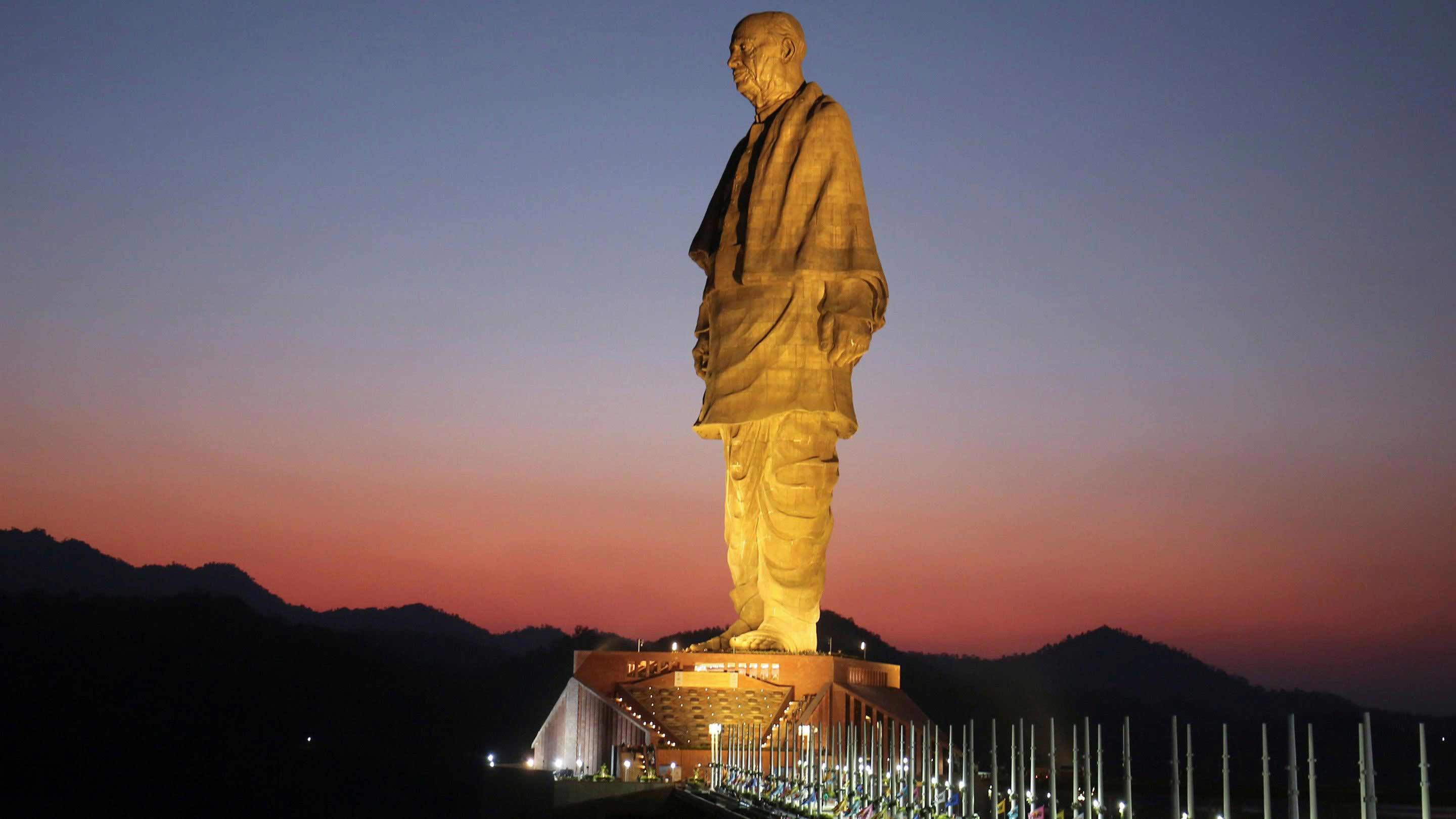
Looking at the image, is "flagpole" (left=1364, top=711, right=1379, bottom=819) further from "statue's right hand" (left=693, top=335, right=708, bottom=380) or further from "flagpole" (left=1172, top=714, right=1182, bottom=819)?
"statue's right hand" (left=693, top=335, right=708, bottom=380)

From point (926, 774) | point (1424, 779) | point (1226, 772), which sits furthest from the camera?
point (926, 774)

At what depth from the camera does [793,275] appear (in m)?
27.9

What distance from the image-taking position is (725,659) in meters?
27.6

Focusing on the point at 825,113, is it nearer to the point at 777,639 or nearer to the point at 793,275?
the point at 793,275

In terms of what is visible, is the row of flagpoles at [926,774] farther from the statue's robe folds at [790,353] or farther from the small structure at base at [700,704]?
the statue's robe folds at [790,353]

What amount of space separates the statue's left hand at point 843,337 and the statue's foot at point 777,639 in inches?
181

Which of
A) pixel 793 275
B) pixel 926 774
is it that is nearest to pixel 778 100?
pixel 793 275

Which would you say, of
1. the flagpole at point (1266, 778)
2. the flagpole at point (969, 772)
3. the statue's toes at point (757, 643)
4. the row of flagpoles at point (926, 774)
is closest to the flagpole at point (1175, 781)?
the row of flagpoles at point (926, 774)

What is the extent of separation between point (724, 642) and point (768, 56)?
1038 cm

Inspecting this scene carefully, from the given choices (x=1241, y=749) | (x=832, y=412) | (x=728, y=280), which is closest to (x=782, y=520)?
(x=832, y=412)

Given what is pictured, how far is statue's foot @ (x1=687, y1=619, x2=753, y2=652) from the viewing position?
2834 centimetres

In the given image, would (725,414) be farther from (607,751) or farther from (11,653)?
(11,653)

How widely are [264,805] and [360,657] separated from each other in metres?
13.2

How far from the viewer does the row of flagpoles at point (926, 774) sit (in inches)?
451
